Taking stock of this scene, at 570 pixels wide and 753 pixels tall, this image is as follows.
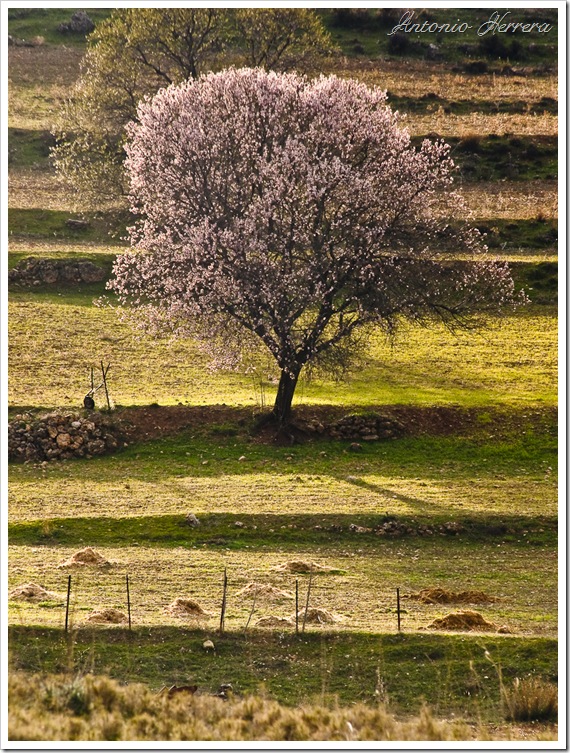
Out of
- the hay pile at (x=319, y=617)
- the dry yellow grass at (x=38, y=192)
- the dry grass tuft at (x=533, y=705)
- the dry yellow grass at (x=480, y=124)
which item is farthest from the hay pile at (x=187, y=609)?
the dry yellow grass at (x=480, y=124)

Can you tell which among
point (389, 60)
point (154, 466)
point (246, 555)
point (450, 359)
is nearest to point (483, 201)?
point (450, 359)

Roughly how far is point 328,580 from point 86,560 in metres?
6.86

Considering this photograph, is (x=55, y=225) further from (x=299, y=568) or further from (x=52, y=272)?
(x=299, y=568)

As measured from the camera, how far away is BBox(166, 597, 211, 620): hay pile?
78.5 feet

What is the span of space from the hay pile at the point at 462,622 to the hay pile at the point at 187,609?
5512 mm

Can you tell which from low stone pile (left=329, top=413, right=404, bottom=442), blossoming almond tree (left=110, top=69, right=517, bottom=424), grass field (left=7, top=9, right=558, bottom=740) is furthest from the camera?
low stone pile (left=329, top=413, right=404, bottom=442)

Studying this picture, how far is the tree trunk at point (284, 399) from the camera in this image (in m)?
41.7

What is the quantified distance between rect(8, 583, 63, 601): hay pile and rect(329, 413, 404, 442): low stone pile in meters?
18.6

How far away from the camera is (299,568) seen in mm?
28266

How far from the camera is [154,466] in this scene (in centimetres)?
3825

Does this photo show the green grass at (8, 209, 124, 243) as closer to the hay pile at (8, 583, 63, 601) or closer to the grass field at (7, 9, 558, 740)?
the grass field at (7, 9, 558, 740)

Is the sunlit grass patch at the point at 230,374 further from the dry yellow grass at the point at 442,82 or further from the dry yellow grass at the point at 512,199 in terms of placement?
the dry yellow grass at the point at 442,82

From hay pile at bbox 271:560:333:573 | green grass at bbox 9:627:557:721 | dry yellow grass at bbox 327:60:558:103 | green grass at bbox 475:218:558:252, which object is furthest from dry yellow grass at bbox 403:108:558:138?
green grass at bbox 9:627:557:721

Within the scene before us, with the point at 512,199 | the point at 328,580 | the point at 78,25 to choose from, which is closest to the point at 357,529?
the point at 328,580
